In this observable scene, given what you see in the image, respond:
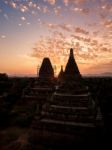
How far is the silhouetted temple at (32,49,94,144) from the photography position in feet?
45.2

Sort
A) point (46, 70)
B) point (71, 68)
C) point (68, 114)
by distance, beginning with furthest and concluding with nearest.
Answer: point (46, 70), point (71, 68), point (68, 114)

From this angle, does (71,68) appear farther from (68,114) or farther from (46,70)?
(46,70)

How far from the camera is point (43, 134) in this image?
14531 millimetres

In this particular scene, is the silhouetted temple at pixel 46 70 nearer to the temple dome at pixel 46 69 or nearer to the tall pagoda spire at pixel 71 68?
the temple dome at pixel 46 69

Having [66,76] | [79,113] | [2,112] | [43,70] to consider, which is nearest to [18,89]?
[43,70]

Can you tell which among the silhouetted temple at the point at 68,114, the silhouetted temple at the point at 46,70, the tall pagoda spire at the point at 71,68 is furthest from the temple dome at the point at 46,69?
the silhouetted temple at the point at 68,114

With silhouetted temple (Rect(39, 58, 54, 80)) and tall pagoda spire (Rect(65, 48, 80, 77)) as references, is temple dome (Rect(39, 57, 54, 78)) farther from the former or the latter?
tall pagoda spire (Rect(65, 48, 80, 77))

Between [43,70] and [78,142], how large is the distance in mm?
17511

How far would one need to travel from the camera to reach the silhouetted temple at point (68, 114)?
1377 centimetres

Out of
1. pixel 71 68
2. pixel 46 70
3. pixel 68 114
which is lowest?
pixel 68 114

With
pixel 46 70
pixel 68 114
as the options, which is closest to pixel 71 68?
pixel 68 114

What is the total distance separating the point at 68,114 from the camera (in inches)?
575

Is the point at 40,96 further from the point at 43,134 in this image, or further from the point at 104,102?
the point at 43,134

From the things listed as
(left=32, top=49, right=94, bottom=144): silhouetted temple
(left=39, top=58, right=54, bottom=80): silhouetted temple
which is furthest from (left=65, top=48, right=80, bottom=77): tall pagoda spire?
(left=39, top=58, right=54, bottom=80): silhouetted temple
